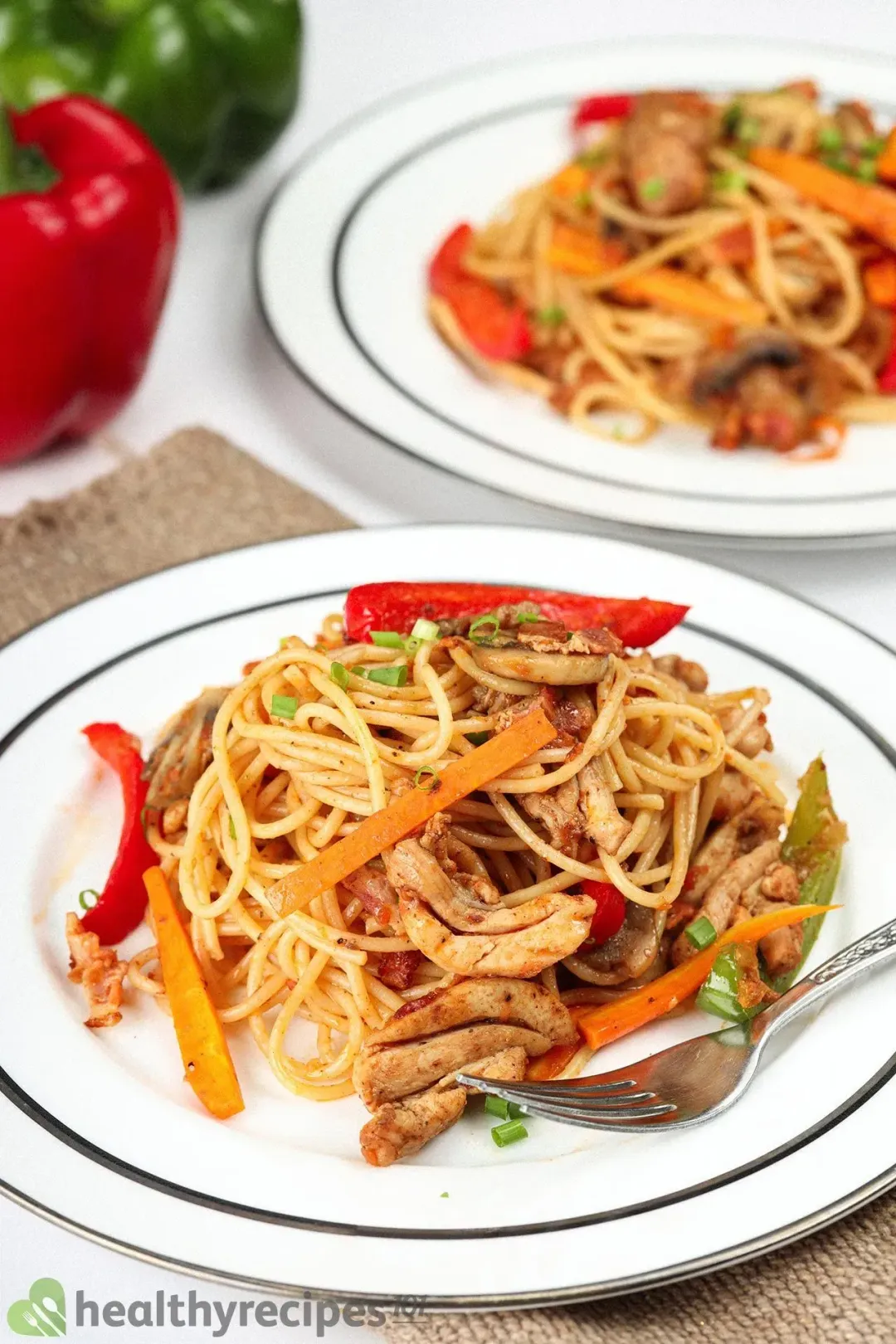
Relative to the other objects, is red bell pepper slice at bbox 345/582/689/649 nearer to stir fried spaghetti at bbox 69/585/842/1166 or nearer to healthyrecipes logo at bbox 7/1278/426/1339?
stir fried spaghetti at bbox 69/585/842/1166

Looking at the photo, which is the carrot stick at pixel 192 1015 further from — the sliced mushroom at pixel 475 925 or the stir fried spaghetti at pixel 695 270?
the stir fried spaghetti at pixel 695 270

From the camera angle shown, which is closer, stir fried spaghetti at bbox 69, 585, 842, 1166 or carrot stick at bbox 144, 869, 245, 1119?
carrot stick at bbox 144, 869, 245, 1119

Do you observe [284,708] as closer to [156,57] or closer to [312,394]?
[312,394]

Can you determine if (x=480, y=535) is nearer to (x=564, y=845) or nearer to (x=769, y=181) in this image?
(x=564, y=845)

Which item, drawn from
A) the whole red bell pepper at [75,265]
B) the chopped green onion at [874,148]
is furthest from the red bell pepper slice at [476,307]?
the chopped green onion at [874,148]

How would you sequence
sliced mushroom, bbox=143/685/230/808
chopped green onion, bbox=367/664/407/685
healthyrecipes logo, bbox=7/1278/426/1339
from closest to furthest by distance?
healthyrecipes logo, bbox=7/1278/426/1339
chopped green onion, bbox=367/664/407/685
sliced mushroom, bbox=143/685/230/808

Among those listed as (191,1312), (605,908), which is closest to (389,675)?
(605,908)

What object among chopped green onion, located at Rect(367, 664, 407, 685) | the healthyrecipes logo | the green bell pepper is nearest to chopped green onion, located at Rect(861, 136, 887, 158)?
the green bell pepper
